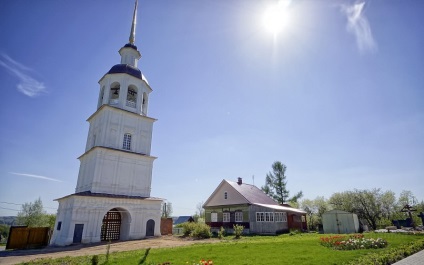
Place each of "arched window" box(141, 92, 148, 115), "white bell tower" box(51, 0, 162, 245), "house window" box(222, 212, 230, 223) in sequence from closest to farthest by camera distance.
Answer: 1. "white bell tower" box(51, 0, 162, 245)
2. "arched window" box(141, 92, 148, 115)
3. "house window" box(222, 212, 230, 223)

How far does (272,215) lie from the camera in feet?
98.2

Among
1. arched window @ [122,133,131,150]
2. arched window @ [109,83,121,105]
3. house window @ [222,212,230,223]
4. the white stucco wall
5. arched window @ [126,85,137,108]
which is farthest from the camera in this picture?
house window @ [222,212,230,223]

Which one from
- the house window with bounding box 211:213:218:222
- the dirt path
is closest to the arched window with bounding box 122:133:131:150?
the dirt path

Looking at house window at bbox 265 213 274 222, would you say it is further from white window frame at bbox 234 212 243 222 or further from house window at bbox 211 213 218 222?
house window at bbox 211 213 218 222

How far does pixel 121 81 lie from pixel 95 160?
9347 millimetres

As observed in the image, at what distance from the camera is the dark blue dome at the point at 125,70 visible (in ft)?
85.2

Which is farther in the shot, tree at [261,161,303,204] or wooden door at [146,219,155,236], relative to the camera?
tree at [261,161,303,204]

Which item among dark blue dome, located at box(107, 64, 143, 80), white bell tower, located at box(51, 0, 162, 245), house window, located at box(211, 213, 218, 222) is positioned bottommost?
house window, located at box(211, 213, 218, 222)

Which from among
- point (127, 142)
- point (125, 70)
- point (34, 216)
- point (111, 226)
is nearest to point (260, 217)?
point (111, 226)

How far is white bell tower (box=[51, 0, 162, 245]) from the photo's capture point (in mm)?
19594

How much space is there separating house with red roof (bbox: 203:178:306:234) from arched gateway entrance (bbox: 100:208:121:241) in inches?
569

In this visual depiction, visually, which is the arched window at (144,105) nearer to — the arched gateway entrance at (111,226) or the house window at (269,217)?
the arched gateway entrance at (111,226)

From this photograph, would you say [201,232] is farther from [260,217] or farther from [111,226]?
[260,217]

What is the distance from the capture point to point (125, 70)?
26.2 metres
